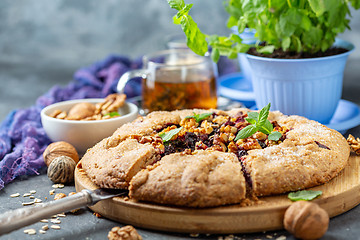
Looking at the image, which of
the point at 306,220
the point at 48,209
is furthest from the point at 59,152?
the point at 306,220

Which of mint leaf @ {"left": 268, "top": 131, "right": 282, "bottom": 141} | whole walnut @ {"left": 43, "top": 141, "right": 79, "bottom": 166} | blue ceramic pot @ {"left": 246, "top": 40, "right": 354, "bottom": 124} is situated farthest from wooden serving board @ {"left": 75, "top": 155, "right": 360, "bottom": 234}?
blue ceramic pot @ {"left": 246, "top": 40, "right": 354, "bottom": 124}

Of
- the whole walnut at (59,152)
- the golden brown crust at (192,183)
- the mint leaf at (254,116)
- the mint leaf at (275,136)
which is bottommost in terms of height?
the whole walnut at (59,152)

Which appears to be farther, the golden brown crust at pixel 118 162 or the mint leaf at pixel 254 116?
the mint leaf at pixel 254 116

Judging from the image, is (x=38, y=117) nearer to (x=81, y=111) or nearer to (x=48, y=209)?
(x=81, y=111)

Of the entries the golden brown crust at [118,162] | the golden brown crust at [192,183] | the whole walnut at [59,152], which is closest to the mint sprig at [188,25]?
the golden brown crust at [118,162]

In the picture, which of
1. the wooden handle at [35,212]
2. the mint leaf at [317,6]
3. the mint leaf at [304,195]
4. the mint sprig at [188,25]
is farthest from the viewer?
the mint leaf at [317,6]

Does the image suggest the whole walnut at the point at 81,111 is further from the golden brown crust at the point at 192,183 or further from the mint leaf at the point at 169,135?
the golden brown crust at the point at 192,183

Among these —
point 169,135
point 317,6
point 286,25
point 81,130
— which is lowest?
point 81,130
